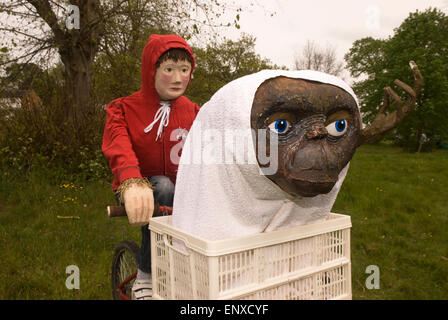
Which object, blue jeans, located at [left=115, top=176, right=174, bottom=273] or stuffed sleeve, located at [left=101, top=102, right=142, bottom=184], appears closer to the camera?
stuffed sleeve, located at [left=101, top=102, right=142, bottom=184]

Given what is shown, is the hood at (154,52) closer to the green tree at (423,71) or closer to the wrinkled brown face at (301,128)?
the wrinkled brown face at (301,128)

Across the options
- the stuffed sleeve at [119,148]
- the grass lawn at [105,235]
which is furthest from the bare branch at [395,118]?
the grass lawn at [105,235]

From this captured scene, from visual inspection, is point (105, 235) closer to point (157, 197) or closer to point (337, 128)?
point (157, 197)

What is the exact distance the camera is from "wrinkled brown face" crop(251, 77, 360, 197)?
4.05ft

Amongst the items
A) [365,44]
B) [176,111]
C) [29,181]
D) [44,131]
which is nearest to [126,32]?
[44,131]

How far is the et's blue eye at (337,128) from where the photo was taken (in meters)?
1.38

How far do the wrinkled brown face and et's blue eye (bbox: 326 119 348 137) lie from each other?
0.07 ft

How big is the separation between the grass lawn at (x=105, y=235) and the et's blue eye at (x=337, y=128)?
2.00m

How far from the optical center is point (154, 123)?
2.08 m

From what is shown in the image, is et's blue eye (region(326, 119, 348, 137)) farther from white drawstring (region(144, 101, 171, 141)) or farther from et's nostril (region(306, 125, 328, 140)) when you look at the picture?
white drawstring (region(144, 101, 171, 141))
